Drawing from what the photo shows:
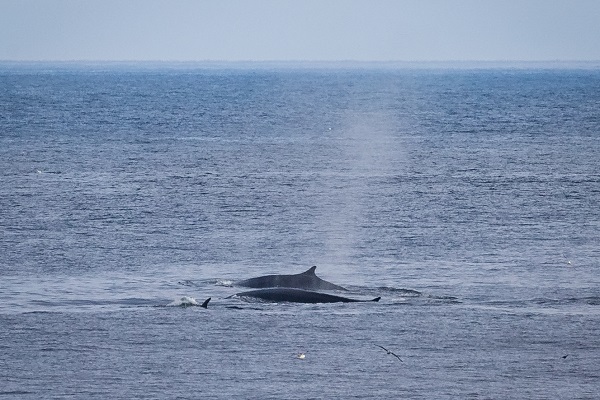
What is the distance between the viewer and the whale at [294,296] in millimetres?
27797

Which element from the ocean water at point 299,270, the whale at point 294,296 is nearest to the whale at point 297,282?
the whale at point 294,296

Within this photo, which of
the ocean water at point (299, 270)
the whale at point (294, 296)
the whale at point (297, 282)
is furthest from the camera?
the whale at point (297, 282)

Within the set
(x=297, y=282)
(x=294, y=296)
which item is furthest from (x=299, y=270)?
(x=294, y=296)

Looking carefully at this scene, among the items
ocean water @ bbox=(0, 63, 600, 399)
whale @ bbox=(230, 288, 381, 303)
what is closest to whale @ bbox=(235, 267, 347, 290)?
whale @ bbox=(230, 288, 381, 303)

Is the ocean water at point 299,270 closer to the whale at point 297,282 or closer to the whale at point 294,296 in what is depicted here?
the whale at point 294,296

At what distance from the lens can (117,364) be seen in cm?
2256

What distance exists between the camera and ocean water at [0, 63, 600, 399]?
22000mm

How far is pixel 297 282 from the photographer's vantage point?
94.2 ft

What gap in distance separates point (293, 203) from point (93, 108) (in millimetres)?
86231

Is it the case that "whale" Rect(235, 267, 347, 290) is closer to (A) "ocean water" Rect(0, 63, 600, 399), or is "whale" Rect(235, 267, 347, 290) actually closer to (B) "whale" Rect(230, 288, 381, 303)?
(B) "whale" Rect(230, 288, 381, 303)

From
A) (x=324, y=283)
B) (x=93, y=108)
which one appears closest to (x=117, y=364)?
(x=324, y=283)

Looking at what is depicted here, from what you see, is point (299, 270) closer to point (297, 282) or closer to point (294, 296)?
point (297, 282)

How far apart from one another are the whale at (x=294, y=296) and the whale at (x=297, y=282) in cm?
52

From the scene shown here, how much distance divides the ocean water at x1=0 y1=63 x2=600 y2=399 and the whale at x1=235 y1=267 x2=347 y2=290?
0.71m
